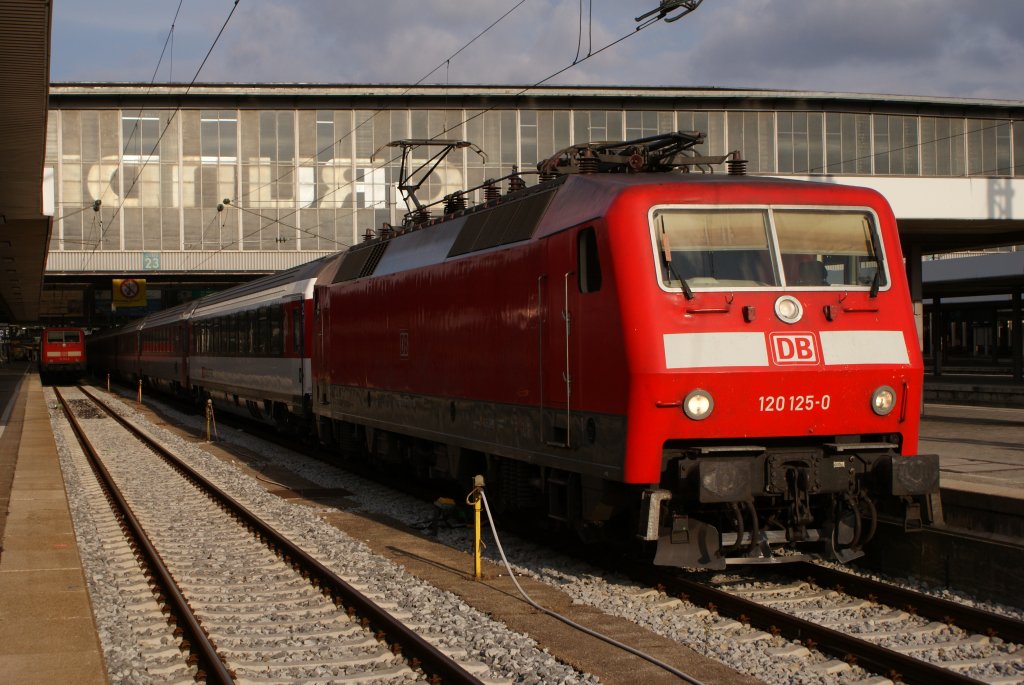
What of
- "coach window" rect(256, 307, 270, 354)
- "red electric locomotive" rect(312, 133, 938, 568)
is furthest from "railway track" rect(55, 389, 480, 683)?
"coach window" rect(256, 307, 270, 354)

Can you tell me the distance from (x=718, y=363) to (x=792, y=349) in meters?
0.64

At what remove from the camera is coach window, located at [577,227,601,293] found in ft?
30.0

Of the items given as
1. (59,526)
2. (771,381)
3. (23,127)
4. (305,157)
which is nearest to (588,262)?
(771,381)

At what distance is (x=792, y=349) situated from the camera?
876 cm

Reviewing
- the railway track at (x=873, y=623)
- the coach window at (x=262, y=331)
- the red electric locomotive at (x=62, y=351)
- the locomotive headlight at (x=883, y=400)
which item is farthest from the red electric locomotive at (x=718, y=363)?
the red electric locomotive at (x=62, y=351)

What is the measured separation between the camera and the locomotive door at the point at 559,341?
374 inches

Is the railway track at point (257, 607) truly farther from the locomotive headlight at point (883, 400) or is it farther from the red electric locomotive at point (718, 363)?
the locomotive headlight at point (883, 400)

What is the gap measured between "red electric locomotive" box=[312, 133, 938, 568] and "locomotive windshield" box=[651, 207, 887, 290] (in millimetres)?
12

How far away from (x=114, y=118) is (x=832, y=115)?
33.8m

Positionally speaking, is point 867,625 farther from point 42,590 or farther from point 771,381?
point 42,590

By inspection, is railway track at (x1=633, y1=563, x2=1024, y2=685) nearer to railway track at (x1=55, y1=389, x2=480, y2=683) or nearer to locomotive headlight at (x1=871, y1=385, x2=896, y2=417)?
locomotive headlight at (x1=871, y1=385, x2=896, y2=417)

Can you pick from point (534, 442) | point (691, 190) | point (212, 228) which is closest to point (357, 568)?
point (534, 442)

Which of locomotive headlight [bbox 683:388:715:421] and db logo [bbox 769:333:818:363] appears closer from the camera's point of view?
locomotive headlight [bbox 683:388:715:421]

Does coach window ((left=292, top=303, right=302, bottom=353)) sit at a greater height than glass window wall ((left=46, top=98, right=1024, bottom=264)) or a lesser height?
lesser
